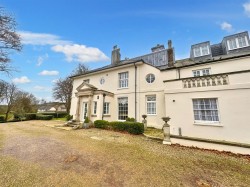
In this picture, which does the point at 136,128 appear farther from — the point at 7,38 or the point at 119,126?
the point at 7,38

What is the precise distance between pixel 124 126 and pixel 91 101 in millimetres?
6097

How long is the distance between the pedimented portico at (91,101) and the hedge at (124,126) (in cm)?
156

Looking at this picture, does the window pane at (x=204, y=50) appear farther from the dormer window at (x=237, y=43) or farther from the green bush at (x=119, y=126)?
the green bush at (x=119, y=126)

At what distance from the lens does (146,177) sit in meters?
3.71

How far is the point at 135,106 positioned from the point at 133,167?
9731 mm

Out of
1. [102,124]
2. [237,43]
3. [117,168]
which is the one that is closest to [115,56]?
[102,124]

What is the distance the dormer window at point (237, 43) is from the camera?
44.0 feet

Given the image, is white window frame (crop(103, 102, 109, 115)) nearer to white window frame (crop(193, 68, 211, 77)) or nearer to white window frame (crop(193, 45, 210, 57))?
white window frame (crop(193, 68, 211, 77))

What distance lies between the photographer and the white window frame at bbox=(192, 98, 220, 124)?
714cm

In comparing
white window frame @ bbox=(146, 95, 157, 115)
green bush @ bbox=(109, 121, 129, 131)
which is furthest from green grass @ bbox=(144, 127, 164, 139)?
white window frame @ bbox=(146, 95, 157, 115)

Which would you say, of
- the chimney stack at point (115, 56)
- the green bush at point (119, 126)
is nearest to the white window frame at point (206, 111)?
the green bush at point (119, 126)

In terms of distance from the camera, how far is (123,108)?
1499 centimetres

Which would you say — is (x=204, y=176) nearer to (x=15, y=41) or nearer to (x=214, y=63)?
(x=214, y=63)

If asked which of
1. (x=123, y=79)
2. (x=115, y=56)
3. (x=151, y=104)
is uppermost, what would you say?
(x=115, y=56)
